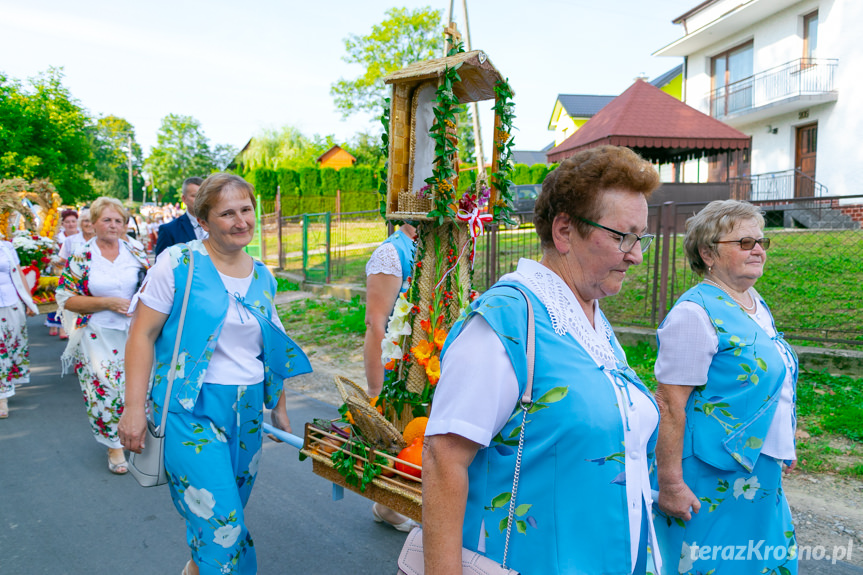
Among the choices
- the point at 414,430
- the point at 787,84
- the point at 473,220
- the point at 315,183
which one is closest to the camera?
the point at 414,430

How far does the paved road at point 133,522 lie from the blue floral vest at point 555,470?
2247 millimetres

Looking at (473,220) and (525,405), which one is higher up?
(473,220)

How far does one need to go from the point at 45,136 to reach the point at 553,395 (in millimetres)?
32134

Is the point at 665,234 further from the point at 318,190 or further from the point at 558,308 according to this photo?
the point at 318,190

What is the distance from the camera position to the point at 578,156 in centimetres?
167

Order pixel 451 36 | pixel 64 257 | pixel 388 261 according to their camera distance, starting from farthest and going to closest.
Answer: pixel 64 257, pixel 388 261, pixel 451 36

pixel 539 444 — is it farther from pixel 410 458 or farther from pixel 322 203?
pixel 322 203

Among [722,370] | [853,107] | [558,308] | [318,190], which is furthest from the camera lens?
[318,190]

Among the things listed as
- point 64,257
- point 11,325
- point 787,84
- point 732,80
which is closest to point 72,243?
point 64,257

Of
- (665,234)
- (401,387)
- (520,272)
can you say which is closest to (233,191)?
(401,387)

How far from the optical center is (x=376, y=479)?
8.25 feet

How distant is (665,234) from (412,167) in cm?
522

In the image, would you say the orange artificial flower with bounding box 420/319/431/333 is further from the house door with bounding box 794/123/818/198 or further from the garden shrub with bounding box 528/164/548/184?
the garden shrub with bounding box 528/164/548/184

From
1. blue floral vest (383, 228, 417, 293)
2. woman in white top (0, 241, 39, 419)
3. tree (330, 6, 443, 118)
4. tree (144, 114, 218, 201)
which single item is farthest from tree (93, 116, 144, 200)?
blue floral vest (383, 228, 417, 293)
